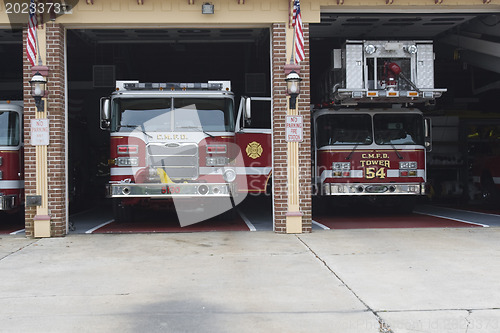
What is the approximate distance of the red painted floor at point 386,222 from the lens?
10695mm

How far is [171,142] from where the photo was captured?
1023 cm

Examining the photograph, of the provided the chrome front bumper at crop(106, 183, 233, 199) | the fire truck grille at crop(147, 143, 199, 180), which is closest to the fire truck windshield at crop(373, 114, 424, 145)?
the chrome front bumper at crop(106, 183, 233, 199)

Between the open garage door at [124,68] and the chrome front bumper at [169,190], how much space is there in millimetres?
2225

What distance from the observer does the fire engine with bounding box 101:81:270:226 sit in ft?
32.9

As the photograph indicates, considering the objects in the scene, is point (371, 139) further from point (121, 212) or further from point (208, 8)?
point (121, 212)

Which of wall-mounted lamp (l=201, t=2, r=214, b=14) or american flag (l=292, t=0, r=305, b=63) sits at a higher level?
wall-mounted lamp (l=201, t=2, r=214, b=14)

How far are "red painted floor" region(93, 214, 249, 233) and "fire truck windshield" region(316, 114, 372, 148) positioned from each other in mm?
2766

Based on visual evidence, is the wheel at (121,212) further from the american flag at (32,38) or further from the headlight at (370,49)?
the headlight at (370,49)

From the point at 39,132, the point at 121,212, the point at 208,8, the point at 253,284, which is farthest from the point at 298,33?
the point at 121,212

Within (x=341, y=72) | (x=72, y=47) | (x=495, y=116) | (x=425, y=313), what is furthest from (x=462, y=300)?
(x=72, y=47)

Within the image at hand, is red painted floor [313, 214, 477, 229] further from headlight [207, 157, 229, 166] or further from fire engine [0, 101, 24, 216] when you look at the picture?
fire engine [0, 101, 24, 216]

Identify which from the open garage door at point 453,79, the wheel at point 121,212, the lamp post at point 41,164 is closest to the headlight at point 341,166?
the open garage door at point 453,79

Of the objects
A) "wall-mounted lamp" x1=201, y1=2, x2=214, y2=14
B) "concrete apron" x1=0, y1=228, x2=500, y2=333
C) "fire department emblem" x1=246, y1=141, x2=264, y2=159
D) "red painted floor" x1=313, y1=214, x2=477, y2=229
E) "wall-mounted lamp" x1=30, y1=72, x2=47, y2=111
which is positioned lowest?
"concrete apron" x1=0, y1=228, x2=500, y2=333

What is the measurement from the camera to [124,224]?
1140 cm
